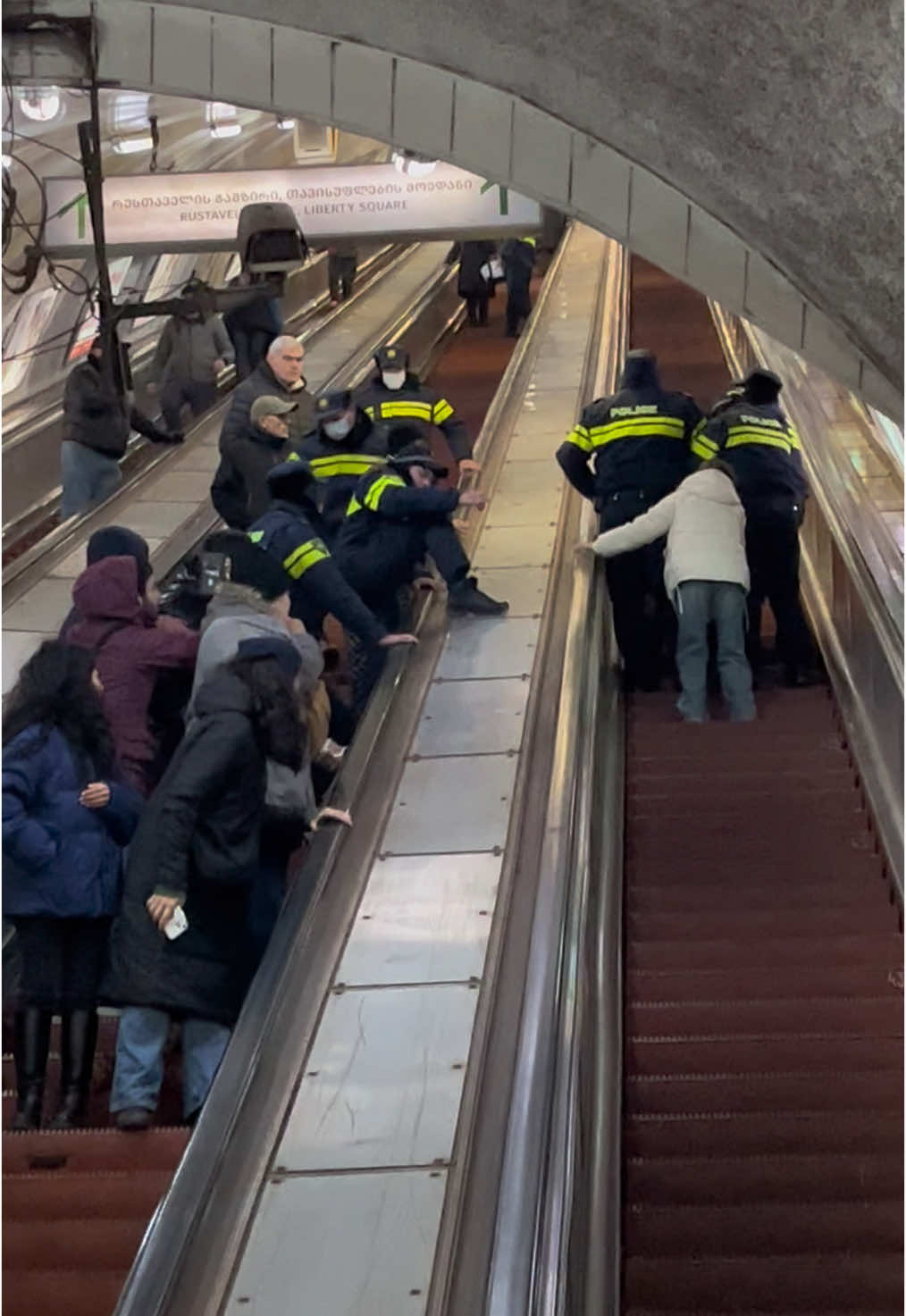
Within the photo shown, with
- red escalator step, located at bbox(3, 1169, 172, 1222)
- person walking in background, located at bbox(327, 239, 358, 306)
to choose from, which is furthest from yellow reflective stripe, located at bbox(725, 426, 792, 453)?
person walking in background, located at bbox(327, 239, 358, 306)

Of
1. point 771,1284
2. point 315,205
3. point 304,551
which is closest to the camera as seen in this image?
point 771,1284

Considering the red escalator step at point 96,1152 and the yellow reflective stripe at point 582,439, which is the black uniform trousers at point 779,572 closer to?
the yellow reflective stripe at point 582,439

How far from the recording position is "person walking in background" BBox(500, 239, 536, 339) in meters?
17.1

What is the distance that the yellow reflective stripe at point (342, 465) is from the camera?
24.8ft

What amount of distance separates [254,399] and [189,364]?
15.6 feet

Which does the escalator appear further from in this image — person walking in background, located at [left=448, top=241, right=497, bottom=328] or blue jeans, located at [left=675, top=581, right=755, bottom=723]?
person walking in background, located at [left=448, top=241, right=497, bottom=328]

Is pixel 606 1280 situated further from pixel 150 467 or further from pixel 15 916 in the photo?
pixel 150 467

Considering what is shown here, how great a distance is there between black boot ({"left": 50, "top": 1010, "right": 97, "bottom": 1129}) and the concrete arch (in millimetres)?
2509

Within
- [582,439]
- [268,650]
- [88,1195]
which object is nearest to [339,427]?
[582,439]

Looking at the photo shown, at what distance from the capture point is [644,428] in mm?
7762

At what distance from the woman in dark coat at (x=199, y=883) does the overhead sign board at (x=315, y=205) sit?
6905 millimetres

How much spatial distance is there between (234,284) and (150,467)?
1.39 meters

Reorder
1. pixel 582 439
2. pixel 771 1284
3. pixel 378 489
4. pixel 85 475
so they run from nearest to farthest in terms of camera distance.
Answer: pixel 771 1284 < pixel 378 489 < pixel 582 439 < pixel 85 475

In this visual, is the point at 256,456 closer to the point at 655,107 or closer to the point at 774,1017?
the point at 774,1017
